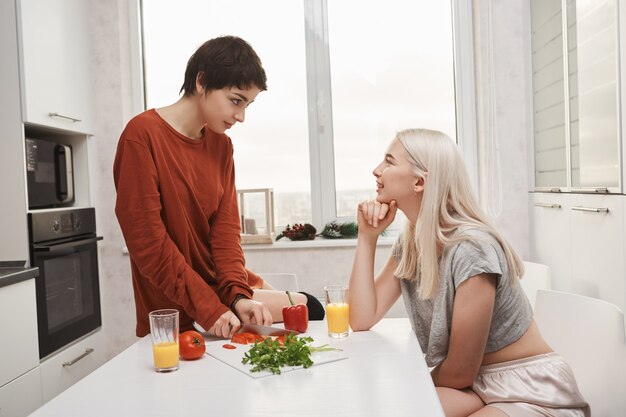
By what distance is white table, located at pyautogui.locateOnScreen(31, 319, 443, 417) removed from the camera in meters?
1.11

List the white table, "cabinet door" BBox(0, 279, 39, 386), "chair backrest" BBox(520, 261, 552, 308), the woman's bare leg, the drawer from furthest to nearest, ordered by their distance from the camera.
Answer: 1. the drawer
2. "chair backrest" BBox(520, 261, 552, 308)
3. "cabinet door" BBox(0, 279, 39, 386)
4. the woman's bare leg
5. the white table

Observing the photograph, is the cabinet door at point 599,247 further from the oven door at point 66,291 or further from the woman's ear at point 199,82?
the oven door at point 66,291

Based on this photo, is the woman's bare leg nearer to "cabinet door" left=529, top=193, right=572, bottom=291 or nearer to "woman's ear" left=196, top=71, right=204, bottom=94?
"woman's ear" left=196, top=71, right=204, bottom=94

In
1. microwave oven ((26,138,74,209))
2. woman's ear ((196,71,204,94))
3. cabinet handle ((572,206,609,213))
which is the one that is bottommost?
cabinet handle ((572,206,609,213))

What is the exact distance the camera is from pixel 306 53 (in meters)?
3.75

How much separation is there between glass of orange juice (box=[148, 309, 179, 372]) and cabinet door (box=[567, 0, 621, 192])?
168 cm

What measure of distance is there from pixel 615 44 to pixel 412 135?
992 mm

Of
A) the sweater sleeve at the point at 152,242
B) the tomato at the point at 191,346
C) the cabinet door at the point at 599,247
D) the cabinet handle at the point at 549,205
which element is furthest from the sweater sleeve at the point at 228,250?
the cabinet handle at the point at 549,205

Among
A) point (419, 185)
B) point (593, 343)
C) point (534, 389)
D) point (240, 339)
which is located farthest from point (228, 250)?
point (593, 343)

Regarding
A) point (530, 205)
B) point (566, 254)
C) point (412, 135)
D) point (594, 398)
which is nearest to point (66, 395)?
point (412, 135)

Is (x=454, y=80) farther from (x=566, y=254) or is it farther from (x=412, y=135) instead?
(x=412, y=135)

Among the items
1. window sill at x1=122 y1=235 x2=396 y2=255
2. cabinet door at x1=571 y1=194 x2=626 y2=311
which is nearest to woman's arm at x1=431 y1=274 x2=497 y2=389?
cabinet door at x1=571 y1=194 x2=626 y2=311

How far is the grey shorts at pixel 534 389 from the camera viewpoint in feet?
4.95

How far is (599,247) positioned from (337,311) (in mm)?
1302
